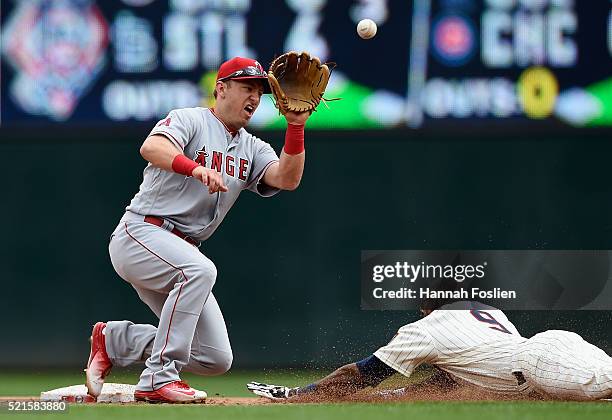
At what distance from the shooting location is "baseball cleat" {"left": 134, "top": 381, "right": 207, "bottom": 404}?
454 cm

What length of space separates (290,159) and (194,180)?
41 centimetres

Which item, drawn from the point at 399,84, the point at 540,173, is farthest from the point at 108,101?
the point at 540,173

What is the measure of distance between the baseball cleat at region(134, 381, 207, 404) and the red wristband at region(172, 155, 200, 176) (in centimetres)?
81

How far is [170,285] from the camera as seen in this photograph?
470cm

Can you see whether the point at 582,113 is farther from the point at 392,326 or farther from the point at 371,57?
the point at 392,326

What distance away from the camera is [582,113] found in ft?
22.2

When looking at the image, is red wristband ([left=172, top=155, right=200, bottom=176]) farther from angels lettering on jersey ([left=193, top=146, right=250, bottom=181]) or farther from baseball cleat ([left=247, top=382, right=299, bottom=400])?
baseball cleat ([left=247, top=382, right=299, bottom=400])

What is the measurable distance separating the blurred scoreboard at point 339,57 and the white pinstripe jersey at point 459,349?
7.50ft

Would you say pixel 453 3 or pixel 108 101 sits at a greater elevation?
pixel 453 3

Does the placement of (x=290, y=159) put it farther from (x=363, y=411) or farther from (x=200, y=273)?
(x=363, y=411)

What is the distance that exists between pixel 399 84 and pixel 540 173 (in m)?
1.08

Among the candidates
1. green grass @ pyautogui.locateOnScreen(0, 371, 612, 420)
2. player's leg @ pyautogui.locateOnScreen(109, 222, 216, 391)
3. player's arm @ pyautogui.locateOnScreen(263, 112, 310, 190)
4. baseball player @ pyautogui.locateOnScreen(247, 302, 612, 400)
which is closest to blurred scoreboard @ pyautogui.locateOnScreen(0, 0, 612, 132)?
player's arm @ pyautogui.locateOnScreen(263, 112, 310, 190)

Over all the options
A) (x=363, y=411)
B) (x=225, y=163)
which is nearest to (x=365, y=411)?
Result: (x=363, y=411)

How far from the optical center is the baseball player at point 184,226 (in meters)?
4.56
